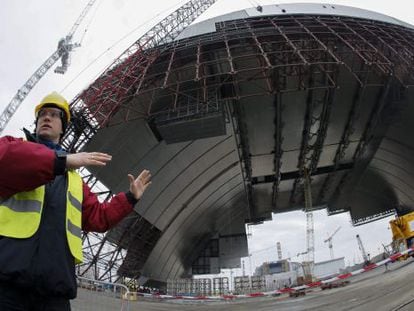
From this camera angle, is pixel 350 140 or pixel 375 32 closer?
pixel 375 32

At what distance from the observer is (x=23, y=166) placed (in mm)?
1650

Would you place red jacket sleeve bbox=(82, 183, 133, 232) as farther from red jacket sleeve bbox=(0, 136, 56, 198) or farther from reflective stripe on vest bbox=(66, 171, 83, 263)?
red jacket sleeve bbox=(0, 136, 56, 198)

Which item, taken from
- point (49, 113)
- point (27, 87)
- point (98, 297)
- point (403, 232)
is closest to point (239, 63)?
point (403, 232)

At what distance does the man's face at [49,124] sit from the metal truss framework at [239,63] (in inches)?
576

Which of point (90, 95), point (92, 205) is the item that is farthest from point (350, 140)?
point (92, 205)

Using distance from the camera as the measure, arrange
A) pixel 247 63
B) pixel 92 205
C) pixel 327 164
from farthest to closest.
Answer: pixel 327 164, pixel 247 63, pixel 92 205

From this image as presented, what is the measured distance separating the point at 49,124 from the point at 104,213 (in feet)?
2.12

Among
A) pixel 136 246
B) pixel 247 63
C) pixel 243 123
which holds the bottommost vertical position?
pixel 136 246

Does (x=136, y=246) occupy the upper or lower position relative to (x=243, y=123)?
lower

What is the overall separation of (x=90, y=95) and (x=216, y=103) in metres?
6.54

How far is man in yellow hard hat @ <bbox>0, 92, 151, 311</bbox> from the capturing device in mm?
1643

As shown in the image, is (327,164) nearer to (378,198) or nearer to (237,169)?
(237,169)

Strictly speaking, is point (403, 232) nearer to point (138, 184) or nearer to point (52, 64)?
point (138, 184)

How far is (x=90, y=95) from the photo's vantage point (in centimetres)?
1839
